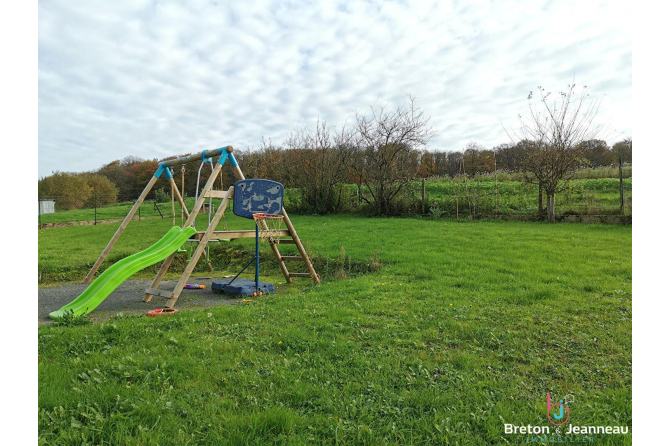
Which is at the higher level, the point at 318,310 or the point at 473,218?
the point at 473,218

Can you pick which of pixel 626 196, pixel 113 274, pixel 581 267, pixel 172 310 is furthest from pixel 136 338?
pixel 626 196

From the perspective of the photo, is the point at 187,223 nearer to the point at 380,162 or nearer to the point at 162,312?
the point at 162,312

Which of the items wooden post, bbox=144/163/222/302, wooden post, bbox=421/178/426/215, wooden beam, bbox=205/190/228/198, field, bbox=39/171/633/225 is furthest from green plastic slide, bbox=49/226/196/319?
wooden post, bbox=421/178/426/215

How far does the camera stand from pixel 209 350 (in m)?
3.33

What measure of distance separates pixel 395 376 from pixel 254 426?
1111mm

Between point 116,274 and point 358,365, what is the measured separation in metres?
3.65

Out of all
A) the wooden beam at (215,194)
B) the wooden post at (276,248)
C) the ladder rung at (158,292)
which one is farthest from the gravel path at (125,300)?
the wooden beam at (215,194)

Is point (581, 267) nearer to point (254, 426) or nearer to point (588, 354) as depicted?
A: point (588, 354)

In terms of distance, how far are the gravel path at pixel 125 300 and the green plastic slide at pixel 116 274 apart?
0.17 metres

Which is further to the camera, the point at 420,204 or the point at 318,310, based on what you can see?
the point at 420,204

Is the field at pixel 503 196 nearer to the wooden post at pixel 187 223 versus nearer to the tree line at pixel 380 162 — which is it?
the tree line at pixel 380 162

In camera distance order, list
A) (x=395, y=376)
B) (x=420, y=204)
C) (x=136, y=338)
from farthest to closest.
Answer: (x=420, y=204), (x=136, y=338), (x=395, y=376)

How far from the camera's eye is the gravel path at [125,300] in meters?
5.08

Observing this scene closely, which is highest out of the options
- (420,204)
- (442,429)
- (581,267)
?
(420,204)
